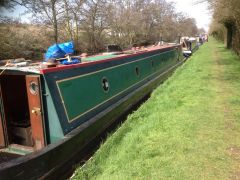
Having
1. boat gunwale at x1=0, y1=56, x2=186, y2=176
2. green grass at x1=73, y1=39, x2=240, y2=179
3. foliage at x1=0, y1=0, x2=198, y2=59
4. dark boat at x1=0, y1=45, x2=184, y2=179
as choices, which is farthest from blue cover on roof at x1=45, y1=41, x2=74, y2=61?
foliage at x1=0, y1=0, x2=198, y2=59

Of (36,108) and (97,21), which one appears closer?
(36,108)

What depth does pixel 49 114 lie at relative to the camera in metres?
3.97

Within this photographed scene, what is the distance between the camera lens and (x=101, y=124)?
5020 millimetres

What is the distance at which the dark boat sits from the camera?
11.3 ft

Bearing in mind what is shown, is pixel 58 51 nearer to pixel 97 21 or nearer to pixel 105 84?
pixel 105 84

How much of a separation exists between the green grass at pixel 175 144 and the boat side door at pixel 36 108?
718 millimetres

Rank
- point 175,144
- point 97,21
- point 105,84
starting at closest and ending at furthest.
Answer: point 175,144
point 105,84
point 97,21

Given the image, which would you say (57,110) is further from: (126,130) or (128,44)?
(128,44)

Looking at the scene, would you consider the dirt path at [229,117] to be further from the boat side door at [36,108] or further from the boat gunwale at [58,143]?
the boat side door at [36,108]

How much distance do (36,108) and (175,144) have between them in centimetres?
211

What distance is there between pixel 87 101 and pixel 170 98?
133 inches

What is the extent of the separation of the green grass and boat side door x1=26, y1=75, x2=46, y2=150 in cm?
72

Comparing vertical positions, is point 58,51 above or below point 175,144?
above

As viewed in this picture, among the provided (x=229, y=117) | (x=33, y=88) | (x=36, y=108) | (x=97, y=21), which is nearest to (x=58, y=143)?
(x=36, y=108)
